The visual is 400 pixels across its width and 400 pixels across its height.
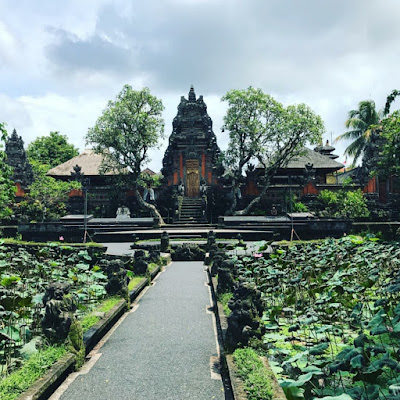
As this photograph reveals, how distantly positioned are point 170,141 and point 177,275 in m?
21.1

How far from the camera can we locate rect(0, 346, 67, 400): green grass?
12.0ft

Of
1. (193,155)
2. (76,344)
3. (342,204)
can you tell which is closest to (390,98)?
(76,344)

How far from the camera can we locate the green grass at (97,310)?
235 inches

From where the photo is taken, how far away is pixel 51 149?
46406mm

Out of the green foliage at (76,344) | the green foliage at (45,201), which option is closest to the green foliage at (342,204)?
the green foliage at (45,201)

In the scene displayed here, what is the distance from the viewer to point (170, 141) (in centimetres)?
3203

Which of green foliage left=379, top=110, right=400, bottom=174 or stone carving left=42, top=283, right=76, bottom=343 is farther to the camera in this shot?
green foliage left=379, top=110, right=400, bottom=174

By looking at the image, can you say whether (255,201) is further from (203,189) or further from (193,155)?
(193,155)

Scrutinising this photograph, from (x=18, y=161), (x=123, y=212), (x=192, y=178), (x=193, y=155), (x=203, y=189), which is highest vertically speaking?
(x=193, y=155)

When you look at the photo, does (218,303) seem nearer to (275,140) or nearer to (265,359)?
(265,359)

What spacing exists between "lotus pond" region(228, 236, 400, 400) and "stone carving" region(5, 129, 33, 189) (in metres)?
28.1

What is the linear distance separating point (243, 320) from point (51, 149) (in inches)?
1800

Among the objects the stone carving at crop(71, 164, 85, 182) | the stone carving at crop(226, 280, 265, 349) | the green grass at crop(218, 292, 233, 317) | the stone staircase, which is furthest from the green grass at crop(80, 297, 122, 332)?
the stone carving at crop(71, 164, 85, 182)

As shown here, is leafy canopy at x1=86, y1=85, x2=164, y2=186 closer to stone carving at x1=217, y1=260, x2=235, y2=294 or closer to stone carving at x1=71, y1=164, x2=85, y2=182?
stone carving at x1=71, y1=164, x2=85, y2=182
